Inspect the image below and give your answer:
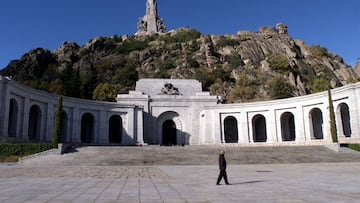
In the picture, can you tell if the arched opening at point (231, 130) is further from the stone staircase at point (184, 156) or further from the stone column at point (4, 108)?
the stone column at point (4, 108)

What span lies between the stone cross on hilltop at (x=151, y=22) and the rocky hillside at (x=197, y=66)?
20509mm

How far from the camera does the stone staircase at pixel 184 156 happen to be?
2587 centimetres

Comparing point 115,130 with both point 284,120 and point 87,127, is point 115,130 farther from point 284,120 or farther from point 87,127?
point 284,120

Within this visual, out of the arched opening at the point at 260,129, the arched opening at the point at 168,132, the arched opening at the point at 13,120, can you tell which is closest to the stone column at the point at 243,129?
the arched opening at the point at 260,129

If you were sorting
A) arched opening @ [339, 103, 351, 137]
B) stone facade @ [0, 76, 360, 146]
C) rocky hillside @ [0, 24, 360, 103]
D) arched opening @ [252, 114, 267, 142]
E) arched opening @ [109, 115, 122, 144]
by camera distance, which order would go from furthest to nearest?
rocky hillside @ [0, 24, 360, 103] < arched opening @ [252, 114, 267, 142] < arched opening @ [109, 115, 122, 144] < arched opening @ [339, 103, 351, 137] < stone facade @ [0, 76, 360, 146]

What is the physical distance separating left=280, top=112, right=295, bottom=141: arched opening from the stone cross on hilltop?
330ft

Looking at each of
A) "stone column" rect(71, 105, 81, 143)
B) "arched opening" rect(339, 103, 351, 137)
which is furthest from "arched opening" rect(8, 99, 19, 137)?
"arched opening" rect(339, 103, 351, 137)

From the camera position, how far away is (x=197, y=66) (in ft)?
315

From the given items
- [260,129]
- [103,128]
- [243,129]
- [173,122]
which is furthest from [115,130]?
[260,129]

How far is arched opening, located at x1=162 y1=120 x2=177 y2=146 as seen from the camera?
50.5 metres

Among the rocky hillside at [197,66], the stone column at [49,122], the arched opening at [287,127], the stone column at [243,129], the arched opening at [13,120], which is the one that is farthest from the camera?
the rocky hillside at [197,66]

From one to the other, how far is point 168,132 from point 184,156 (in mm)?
22362

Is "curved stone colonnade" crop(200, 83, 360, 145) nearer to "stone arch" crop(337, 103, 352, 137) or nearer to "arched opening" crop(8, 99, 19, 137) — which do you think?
"stone arch" crop(337, 103, 352, 137)

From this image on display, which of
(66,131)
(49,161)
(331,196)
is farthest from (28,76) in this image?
(331,196)
